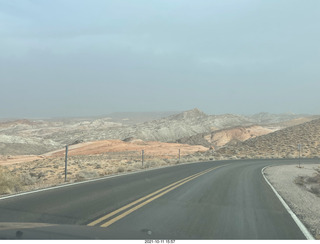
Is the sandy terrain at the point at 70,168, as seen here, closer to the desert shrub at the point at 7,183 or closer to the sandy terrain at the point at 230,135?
the desert shrub at the point at 7,183

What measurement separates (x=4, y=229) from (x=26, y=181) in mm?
14475

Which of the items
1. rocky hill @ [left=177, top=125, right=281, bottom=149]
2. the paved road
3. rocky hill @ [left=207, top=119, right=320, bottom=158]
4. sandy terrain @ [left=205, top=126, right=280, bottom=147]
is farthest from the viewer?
sandy terrain @ [left=205, top=126, right=280, bottom=147]

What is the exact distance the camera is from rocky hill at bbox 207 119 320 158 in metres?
56.2

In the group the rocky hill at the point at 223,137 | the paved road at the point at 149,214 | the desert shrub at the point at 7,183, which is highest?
the paved road at the point at 149,214

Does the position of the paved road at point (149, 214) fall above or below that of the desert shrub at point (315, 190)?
above

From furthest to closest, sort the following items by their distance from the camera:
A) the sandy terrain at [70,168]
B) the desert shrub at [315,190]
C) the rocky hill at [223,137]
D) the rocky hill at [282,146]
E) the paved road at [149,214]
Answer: the rocky hill at [223,137], the rocky hill at [282,146], the sandy terrain at [70,168], the desert shrub at [315,190], the paved road at [149,214]

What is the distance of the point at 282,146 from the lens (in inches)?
2477

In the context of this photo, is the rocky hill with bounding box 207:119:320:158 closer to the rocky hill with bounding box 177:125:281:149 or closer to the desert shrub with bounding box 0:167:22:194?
the rocky hill with bounding box 177:125:281:149

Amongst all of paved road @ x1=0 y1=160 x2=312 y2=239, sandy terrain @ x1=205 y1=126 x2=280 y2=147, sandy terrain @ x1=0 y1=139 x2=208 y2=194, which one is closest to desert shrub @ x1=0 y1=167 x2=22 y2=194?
sandy terrain @ x1=0 y1=139 x2=208 y2=194

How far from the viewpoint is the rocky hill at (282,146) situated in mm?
56219

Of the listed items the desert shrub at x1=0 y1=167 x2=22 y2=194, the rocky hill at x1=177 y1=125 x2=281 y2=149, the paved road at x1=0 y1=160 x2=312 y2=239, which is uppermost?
the paved road at x1=0 y1=160 x2=312 y2=239

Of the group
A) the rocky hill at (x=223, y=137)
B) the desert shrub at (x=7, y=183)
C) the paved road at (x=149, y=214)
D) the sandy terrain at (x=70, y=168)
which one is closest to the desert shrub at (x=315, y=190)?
the paved road at (x=149, y=214)

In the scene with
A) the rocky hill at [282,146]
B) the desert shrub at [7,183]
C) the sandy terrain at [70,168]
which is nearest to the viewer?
the desert shrub at [7,183]

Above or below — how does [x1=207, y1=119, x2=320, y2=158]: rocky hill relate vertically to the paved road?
below
